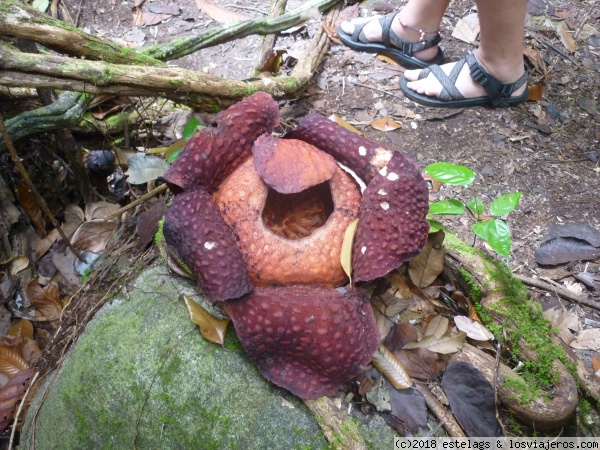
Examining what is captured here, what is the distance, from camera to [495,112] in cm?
363

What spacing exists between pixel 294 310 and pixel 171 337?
0.59 m

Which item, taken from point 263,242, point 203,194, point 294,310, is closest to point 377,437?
point 294,310

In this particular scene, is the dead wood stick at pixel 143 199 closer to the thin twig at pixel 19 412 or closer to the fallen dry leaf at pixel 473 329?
the thin twig at pixel 19 412

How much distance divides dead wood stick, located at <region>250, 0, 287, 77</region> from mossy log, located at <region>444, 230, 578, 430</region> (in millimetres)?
2264

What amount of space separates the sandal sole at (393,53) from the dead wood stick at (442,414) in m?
2.93

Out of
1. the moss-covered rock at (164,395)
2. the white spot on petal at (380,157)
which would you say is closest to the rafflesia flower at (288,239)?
the white spot on petal at (380,157)

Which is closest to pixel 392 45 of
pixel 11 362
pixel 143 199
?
pixel 143 199

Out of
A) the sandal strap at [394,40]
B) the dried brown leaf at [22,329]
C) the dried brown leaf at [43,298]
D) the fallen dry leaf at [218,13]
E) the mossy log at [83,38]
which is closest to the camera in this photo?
the mossy log at [83,38]

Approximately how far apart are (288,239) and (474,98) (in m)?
2.59

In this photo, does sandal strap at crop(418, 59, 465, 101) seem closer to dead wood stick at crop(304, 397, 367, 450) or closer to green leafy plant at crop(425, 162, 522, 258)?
green leafy plant at crop(425, 162, 522, 258)

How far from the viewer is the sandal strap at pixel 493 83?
3500 mm

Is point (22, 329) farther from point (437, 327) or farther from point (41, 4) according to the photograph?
point (41, 4)

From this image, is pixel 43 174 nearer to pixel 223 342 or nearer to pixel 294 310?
pixel 223 342

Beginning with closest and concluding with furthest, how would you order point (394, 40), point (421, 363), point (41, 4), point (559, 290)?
point (421, 363) < point (559, 290) < point (394, 40) < point (41, 4)
